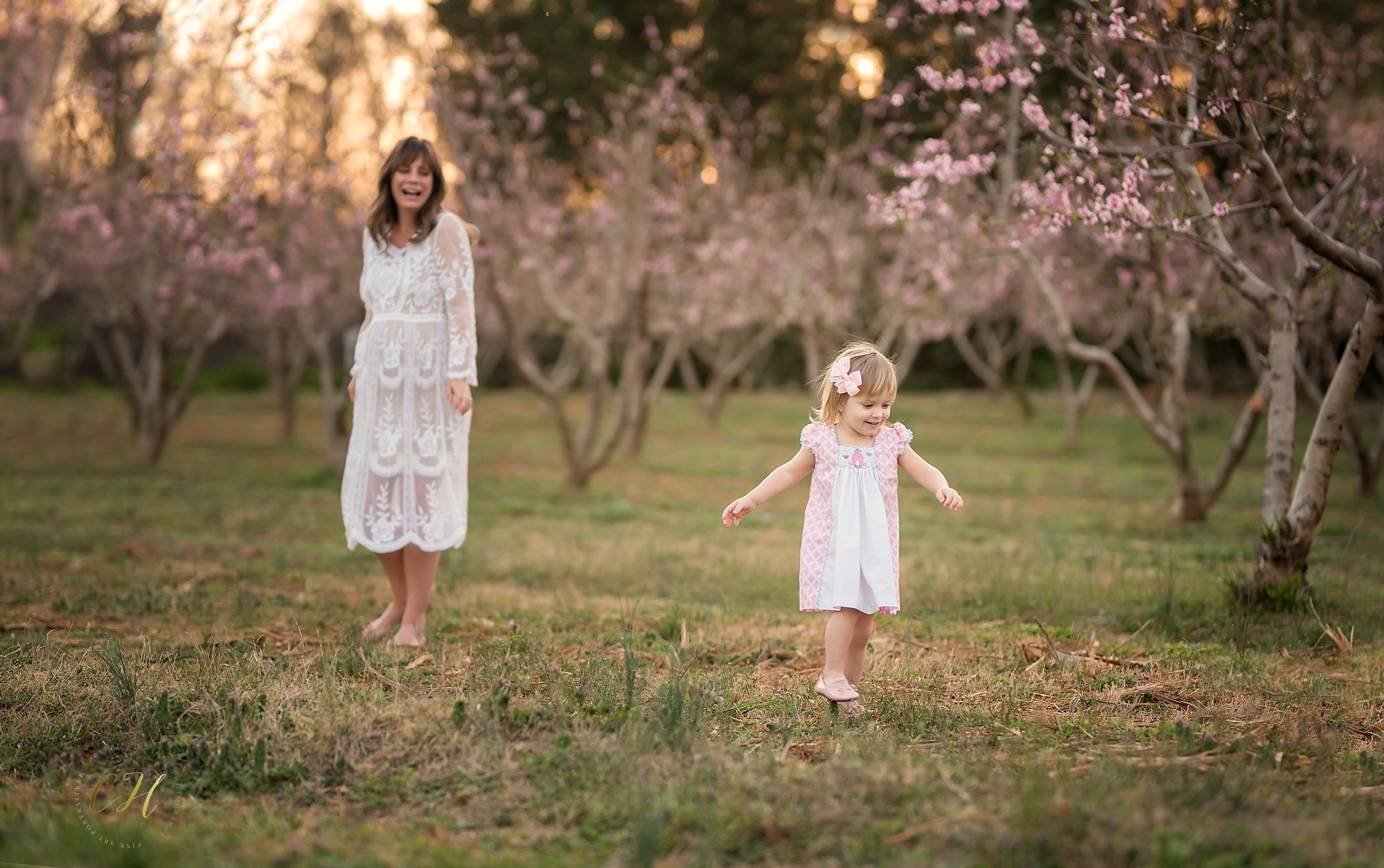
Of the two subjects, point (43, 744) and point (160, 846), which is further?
point (43, 744)

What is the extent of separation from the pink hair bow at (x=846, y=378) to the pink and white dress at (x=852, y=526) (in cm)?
19

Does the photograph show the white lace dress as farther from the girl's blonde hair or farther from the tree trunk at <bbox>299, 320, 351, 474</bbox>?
the tree trunk at <bbox>299, 320, 351, 474</bbox>

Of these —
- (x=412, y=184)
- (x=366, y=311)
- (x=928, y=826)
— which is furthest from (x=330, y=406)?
(x=928, y=826)

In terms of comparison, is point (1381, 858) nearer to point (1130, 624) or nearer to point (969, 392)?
point (1130, 624)

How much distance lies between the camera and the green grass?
259 cm

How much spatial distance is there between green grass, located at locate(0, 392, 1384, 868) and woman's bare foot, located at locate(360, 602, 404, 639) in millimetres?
180

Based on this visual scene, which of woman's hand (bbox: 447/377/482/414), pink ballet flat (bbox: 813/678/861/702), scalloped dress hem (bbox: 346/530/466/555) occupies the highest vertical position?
woman's hand (bbox: 447/377/482/414)

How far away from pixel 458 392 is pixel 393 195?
3.10 ft

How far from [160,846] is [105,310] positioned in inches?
496

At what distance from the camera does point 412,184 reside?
468 centimetres

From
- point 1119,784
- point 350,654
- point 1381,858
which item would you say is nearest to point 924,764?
point 1119,784

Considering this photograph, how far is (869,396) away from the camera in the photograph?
3.73 m

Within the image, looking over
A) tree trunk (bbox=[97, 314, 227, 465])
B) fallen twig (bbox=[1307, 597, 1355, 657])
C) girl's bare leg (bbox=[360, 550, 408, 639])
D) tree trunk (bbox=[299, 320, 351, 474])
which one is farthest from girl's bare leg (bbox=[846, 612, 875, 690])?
tree trunk (bbox=[97, 314, 227, 465])

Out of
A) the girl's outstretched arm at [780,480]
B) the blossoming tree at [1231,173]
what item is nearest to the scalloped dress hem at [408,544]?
the girl's outstretched arm at [780,480]
